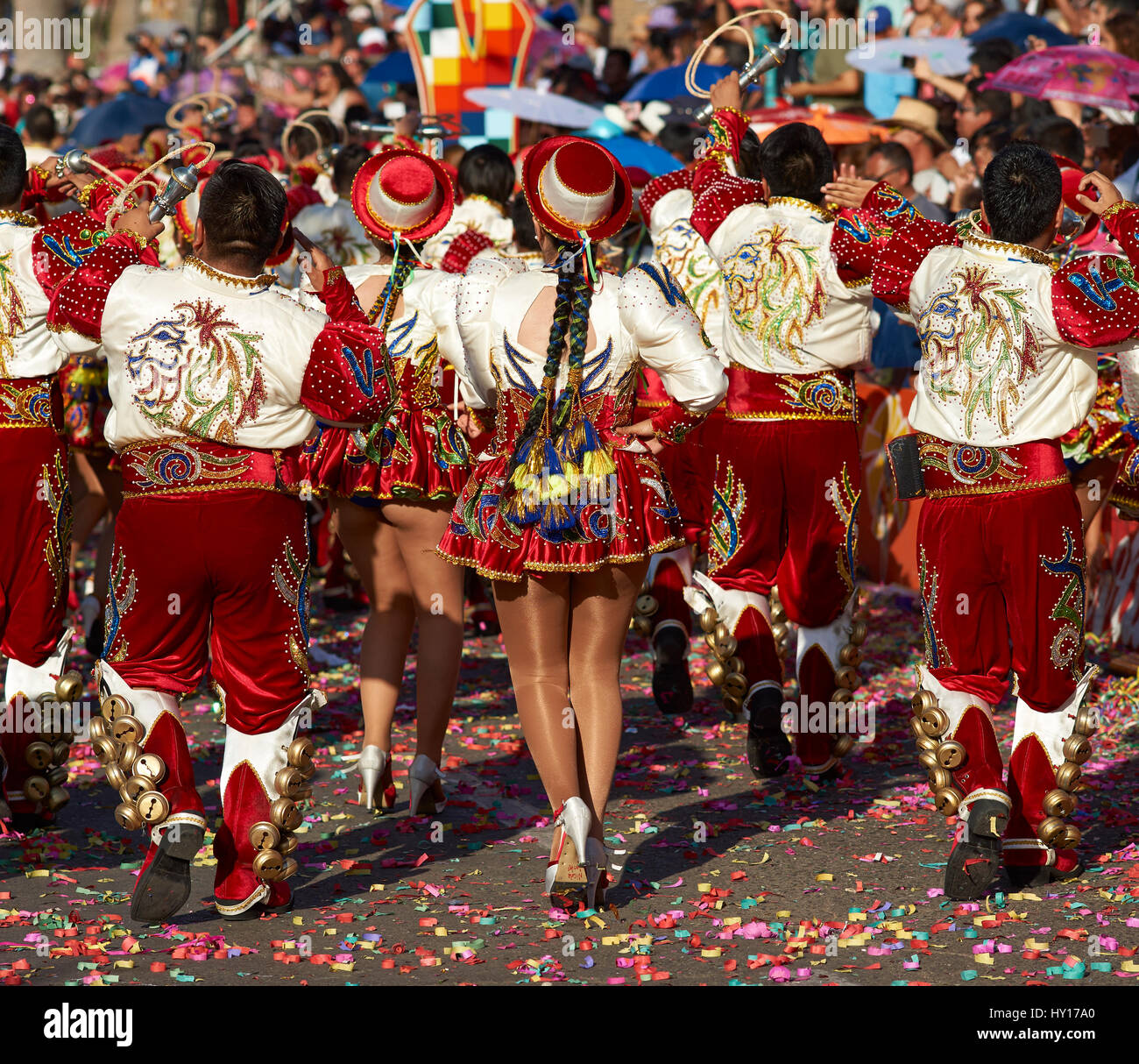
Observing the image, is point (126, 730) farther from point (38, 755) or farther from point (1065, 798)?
point (1065, 798)

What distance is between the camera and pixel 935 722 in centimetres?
534

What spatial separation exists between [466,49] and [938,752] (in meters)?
9.28

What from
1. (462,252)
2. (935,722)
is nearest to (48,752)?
(462,252)

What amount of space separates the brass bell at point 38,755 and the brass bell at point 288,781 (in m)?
1.28

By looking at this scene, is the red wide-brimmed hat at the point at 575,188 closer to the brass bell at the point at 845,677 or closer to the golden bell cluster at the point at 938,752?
the golden bell cluster at the point at 938,752

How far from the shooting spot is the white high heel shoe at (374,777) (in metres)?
6.22

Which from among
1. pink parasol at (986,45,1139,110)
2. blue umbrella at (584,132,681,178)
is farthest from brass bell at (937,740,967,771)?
blue umbrella at (584,132,681,178)

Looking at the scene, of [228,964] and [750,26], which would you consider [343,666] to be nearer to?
[228,964]

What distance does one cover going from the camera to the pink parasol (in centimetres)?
994

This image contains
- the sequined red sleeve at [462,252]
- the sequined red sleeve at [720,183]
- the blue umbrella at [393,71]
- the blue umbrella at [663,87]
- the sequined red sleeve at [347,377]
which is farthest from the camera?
the blue umbrella at [393,71]

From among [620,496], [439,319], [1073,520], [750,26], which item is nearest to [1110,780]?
[1073,520]

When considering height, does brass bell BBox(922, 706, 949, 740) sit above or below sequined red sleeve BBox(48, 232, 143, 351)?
below

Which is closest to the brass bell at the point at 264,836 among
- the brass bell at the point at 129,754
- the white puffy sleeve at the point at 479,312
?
the brass bell at the point at 129,754

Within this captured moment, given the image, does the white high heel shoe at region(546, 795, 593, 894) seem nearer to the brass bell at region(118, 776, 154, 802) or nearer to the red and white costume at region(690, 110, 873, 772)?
the brass bell at region(118, 776, 154, 802)
